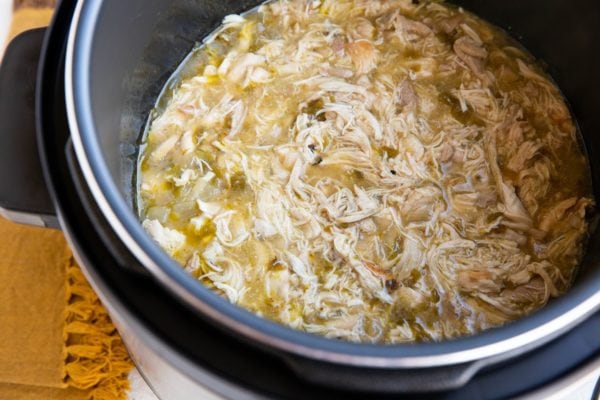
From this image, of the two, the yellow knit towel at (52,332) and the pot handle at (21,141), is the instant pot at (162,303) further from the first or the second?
the yellow knit towel at (52,332)

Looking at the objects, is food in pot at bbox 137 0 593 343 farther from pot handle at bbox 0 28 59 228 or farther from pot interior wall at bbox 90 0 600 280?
pot handle at bbox 0 28 59 228

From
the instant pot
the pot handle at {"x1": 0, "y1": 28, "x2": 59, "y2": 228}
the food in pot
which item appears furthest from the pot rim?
the food in pot

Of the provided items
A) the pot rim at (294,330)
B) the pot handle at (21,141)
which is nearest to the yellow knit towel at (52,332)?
the pot handle at (21,141)

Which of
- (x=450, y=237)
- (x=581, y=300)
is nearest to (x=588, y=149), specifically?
(x=450, y=237)

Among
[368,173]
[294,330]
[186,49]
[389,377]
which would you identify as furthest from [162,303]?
[186,49]

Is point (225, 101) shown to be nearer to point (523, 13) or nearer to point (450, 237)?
point (450, 237)

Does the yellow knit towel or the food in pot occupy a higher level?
the food in pot

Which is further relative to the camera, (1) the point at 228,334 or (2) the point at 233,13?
(2) the point at 233,13
